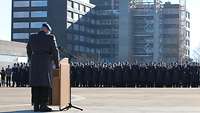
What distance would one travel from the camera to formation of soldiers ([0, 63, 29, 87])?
3197cm

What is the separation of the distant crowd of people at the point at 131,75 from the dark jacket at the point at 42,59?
2005 cm

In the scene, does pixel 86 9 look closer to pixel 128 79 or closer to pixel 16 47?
pixel 16 47

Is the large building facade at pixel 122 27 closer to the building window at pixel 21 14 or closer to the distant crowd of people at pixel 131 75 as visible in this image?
the building window at pixel 21 14

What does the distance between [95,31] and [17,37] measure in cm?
1999

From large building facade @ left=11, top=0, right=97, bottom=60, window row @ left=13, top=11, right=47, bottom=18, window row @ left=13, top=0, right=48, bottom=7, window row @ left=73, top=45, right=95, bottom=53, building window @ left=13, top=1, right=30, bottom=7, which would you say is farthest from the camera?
building window @ left=13, top=1, right=30, bottom=7

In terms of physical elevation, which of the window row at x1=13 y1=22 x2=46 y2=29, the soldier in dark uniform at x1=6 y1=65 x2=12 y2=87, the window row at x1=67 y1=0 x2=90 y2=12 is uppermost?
the window row at x1=67 y1=0 x2=90 y2=12

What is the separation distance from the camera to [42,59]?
11.2 metres

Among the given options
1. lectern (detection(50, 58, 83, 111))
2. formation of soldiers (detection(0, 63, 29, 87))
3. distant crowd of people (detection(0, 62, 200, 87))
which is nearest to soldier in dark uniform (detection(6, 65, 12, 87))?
formation of soldiers (detection(0, 63, 29, 87))

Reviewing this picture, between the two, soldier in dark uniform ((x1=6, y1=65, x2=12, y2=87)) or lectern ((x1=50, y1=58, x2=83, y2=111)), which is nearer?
lectern ((x1=50, y1=58, x2=83, y2=111))

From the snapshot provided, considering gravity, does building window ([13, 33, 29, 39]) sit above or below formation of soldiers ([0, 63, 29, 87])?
above

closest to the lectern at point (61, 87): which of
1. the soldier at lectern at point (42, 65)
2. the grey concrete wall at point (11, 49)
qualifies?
the soldier at lectern at point (42, 65)

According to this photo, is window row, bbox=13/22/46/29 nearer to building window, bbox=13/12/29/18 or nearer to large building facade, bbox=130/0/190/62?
building window, bbox=13/12/29/18

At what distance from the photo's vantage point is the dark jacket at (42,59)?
1112cm

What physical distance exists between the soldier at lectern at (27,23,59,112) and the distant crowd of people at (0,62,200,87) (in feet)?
65.8
